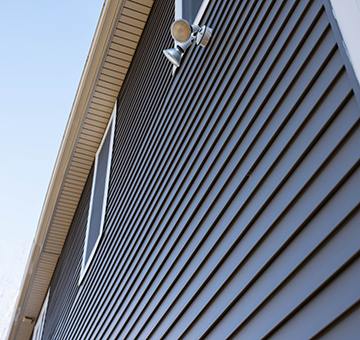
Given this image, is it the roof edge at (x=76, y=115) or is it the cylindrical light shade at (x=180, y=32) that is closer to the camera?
the cylindrical light shade at (x=180, y=32)

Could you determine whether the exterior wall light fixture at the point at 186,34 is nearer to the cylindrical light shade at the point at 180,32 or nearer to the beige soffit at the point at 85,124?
the cylindrical light shade at the point at 180,32

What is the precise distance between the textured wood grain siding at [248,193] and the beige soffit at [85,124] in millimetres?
1775

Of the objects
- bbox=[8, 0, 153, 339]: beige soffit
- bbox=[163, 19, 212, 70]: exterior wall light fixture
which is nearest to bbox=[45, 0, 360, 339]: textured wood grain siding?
bbox=[163, 19, 212, 70]: exterior wall light fixture

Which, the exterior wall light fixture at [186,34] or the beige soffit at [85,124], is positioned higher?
the beige soffit at [85,124]

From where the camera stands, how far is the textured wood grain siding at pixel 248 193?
184cm

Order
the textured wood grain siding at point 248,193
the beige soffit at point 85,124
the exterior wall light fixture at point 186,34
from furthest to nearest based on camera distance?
the beige soffit at point 85,124 → the exterior wall light fixture at point 186,34 → the textured wood grain siding at point 248,193

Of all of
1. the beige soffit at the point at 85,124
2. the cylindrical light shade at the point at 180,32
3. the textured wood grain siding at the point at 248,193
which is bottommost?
the textured wood grain siding at the point at 248,193

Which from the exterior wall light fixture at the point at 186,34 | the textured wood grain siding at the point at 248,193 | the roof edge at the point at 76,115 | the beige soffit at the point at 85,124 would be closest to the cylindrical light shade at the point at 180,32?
the exterior wall light fixture at the point at 186,34

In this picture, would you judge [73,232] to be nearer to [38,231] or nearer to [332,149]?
[38,231]

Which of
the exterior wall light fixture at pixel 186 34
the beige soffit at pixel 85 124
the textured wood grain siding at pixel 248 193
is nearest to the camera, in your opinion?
the textured wood grain siding at pixel 248 193

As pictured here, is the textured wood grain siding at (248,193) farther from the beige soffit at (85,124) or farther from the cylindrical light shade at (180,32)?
the beige soffit at (85,124)

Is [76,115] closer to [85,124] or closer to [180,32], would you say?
[85,124]

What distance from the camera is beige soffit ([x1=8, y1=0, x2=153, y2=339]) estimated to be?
644 cm

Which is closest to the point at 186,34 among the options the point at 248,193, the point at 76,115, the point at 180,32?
the point at 180,32
